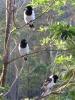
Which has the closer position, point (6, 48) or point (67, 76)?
point (6, 48)

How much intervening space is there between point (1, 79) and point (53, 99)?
3.01 ft

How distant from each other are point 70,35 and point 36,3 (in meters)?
1.36

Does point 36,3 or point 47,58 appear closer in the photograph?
point 36,3


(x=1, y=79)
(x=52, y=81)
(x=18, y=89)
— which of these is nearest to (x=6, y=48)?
(x=1, y=79)

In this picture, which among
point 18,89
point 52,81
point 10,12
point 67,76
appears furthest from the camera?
point 18,89

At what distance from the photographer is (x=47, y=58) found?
16875 millimetres

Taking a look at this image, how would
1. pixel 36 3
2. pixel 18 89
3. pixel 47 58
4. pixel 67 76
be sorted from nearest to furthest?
pixel 67 76, pixel 36 3, pixel 47 58, pixel 18 89

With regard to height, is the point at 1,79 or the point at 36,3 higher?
the point at 36,3

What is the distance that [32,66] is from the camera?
17188 mm

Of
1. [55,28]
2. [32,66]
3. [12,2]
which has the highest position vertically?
[12,2]

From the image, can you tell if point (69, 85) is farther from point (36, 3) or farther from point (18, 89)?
point (18, 89)

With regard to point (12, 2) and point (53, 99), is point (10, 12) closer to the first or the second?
point (12, 2)

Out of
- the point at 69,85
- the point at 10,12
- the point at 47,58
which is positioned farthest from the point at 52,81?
the point at 47,58

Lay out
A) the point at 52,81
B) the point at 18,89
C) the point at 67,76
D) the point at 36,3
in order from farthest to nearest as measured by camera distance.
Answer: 1. the point at 18,89
2. the point at 52,81
3. the point at 36,3
4. the point at 67,76
